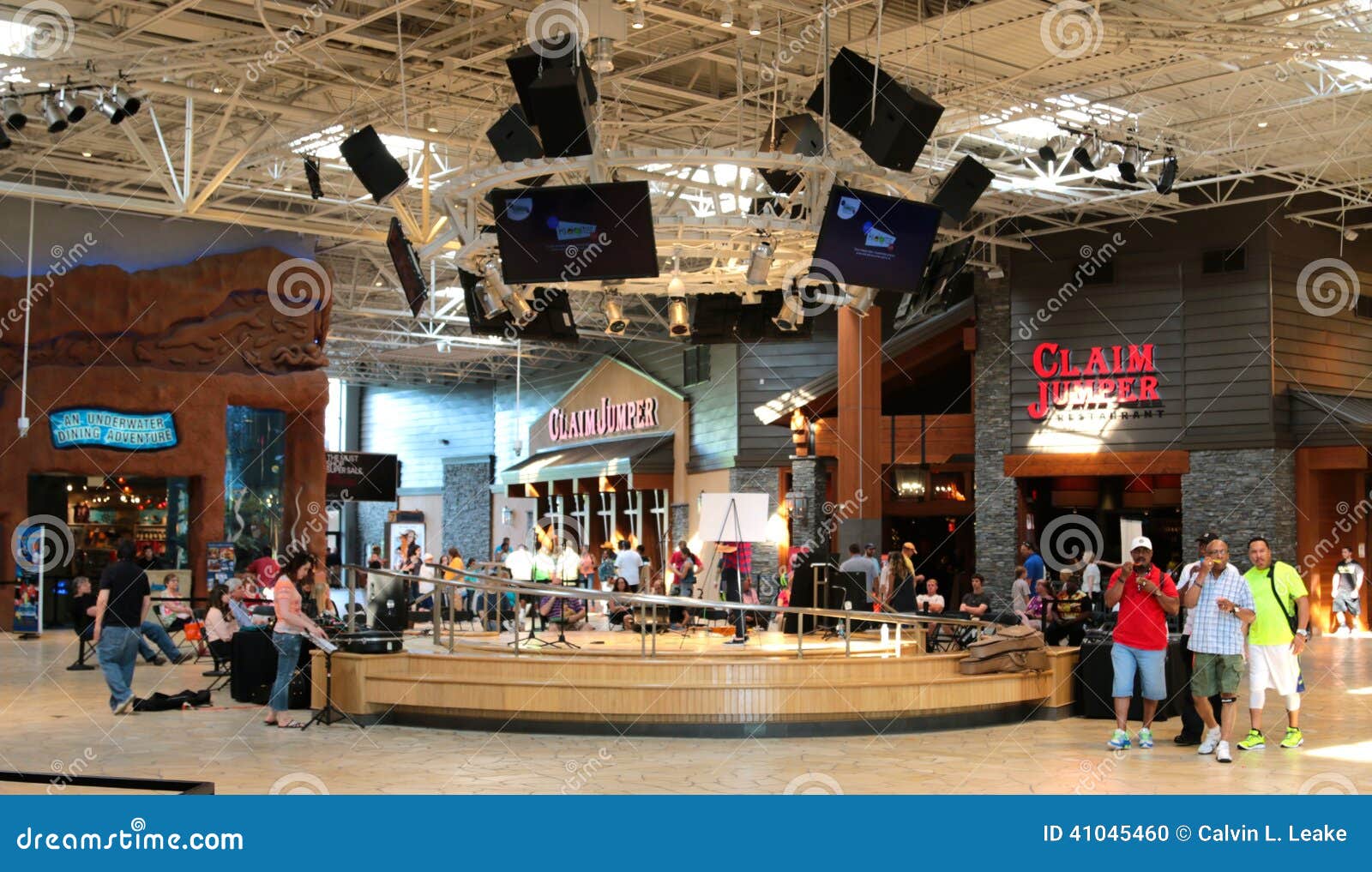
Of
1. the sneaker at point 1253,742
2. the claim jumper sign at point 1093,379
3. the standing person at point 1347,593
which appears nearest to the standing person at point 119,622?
the sneaker at point 1253,742

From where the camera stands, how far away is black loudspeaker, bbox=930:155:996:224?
39.9 feet

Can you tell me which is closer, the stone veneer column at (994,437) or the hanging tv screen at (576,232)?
the hanging tv screen at (576,232)

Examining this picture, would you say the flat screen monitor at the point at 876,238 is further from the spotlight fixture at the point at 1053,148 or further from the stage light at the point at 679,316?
the spotlight fixture at the point at 1053,148

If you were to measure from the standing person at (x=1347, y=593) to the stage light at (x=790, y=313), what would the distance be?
1159 centimetres

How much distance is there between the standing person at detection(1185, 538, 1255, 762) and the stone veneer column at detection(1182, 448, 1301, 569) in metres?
12.2

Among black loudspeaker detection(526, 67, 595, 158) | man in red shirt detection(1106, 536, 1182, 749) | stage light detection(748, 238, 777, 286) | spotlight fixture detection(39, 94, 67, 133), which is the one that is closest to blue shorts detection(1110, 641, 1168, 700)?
man in red shirt detection(1106, 536, 1182, 749)

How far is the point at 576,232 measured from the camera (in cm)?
1120

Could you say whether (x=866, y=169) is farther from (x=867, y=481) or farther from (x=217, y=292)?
(x=217, y=292)

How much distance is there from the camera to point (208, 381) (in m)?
23.0

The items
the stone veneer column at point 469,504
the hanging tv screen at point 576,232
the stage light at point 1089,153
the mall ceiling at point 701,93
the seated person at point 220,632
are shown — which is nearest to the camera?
the hanging tv screen at point 576,232

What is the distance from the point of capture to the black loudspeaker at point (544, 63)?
1082cm

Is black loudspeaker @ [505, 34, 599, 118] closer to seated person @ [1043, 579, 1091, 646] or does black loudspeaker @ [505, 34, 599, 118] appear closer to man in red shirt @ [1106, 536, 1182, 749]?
man in red shirt @ [1106, 536, 1182, 749]

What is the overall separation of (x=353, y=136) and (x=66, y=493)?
39.1 feet

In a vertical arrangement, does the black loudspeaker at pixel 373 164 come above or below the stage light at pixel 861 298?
above
